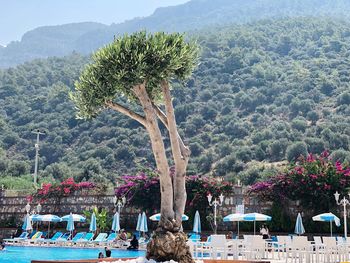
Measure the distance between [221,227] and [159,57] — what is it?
18.2 metres

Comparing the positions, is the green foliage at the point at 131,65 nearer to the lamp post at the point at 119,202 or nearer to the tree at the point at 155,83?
the tree at the point at 155,83

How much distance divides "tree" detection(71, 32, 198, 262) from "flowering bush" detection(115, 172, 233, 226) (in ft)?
54.5

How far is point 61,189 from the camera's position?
33.2 m

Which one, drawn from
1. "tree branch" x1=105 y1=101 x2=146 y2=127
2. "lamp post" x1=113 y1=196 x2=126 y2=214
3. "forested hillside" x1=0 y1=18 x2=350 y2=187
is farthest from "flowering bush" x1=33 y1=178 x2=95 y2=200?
"tree branch" x1=105 y1=101 x2=146 y2=127

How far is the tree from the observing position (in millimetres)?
11172

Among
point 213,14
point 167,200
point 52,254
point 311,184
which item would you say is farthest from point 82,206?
point 213,14

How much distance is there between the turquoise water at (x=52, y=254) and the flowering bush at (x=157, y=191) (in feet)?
18.0

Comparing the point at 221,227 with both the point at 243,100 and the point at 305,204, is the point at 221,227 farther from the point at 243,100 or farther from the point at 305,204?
the point at 243,100

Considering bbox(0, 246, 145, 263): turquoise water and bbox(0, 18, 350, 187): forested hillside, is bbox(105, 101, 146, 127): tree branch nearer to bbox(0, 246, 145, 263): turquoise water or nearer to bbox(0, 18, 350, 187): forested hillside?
bbox(0, 246, 145, 263): turquoise water

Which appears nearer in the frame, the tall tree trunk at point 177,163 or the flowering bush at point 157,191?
the tall tree trunk at point 177,163

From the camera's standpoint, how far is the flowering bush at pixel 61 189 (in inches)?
1296

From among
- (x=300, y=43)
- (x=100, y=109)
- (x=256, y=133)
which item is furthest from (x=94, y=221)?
(x=300, y=43)

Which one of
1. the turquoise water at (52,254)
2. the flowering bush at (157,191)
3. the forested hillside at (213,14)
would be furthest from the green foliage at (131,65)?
the forested hillside at (213,14)

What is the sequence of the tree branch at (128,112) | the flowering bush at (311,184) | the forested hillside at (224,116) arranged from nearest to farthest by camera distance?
the tree branch at (128,112), the flowering bush at (311,184), the forested hillside at (224,116)
